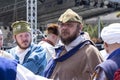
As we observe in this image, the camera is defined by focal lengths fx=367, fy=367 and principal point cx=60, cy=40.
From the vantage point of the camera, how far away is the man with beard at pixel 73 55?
300 centimetres

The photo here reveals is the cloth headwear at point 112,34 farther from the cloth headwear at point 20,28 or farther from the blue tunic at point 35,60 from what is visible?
the cloth headwear at point 20,28

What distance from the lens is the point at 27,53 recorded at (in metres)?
4.04

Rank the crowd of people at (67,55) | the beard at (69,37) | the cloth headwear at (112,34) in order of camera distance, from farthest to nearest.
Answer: the beard at (69,37)
the cloth headwear at (112,34)
the crowd of people at (67,55)

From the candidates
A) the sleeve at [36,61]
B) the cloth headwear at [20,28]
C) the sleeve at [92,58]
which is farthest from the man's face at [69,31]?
the cloth headwear at [20,28]

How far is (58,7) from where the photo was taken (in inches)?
1147

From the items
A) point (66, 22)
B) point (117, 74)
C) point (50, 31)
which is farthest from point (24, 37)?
point (117, 74)

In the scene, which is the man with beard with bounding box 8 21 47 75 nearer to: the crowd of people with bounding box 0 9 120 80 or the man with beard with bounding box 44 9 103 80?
the crowd of people with bounding box 0 9 120 80

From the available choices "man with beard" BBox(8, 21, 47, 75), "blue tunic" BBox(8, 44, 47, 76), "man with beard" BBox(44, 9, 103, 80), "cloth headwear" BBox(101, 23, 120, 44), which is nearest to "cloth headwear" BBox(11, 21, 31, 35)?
"man with beard" BBox(8, 21, 47, 75)

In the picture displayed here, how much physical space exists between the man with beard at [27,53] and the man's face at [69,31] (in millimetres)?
885

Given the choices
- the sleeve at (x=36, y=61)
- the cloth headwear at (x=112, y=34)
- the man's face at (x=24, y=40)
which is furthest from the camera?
the man's face at (x=24, y=40)

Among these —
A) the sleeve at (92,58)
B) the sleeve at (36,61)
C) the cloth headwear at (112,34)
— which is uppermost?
the cloth headwear at (112,34)

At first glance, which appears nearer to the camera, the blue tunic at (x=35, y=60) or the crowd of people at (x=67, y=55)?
the crowd of people at (x=67, y=55)

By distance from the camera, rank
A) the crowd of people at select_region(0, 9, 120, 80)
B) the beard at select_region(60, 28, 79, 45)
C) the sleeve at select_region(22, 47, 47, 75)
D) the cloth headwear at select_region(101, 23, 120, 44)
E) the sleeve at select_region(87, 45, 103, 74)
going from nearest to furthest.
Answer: the crowd of people at select_region(0, 9, 120, 80)
the cloth headwear at select_region(101, 23, 120, 44)
the sleeve at select_region(87, 45, 103, 74)
the beard at select_region(60, 28, 79, 45)
the sleeve at select_region(22, 47, 47, 75)

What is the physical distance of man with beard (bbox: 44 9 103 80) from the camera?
300 cm
